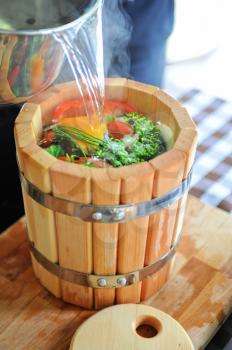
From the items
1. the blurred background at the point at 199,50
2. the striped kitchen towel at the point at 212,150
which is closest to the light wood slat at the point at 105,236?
the striped kitchen towel at the point at 212,150

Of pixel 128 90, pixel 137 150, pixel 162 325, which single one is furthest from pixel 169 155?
pixel 162 325

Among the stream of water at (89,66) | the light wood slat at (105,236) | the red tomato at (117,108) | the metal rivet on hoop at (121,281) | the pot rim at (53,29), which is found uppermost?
the pot rim at (53,29)

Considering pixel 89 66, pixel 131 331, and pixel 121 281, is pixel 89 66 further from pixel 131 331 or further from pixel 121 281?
pixel 131 331

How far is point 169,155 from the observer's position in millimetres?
1195

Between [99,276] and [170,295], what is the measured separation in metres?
0.25

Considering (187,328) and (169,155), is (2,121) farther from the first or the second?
(187,328)

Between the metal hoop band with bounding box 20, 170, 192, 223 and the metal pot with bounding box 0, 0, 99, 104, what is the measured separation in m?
0.26

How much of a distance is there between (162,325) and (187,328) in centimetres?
9

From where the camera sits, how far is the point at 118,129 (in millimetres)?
1390

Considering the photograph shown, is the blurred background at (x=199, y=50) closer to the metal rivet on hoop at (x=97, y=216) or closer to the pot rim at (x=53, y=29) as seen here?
the pot rim at (x=53, y=29)

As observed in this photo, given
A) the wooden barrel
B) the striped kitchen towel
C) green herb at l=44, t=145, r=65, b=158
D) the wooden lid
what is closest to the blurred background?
the striped kitchen towel

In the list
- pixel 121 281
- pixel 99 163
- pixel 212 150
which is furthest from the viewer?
pixel 212 150

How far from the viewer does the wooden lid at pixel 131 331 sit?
1.26 meters

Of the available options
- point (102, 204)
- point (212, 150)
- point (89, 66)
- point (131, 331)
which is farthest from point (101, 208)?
point (212, 150)
